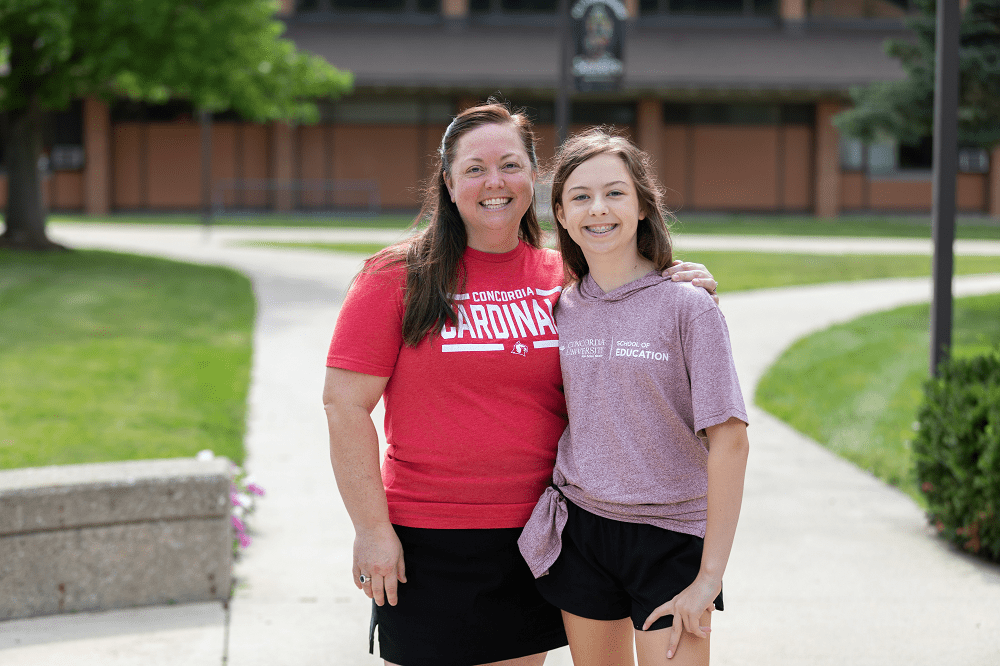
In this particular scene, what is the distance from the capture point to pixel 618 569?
2.55 meters

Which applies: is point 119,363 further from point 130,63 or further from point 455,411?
point 130,63

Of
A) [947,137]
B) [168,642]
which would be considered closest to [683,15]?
[947,137]

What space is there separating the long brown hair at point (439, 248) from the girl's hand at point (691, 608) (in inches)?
32.1

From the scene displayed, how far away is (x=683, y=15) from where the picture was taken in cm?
3322

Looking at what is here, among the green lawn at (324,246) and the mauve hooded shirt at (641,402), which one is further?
the green lawn at (324,246)

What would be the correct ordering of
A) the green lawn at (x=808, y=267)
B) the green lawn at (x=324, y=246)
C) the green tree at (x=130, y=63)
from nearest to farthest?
the green tree at (x=130, y=63) → the green lawn at (x=808, y=267) → the green lawn at (x=324, y=246)

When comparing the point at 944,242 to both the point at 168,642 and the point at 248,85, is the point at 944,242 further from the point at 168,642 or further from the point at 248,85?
the point at 248,85

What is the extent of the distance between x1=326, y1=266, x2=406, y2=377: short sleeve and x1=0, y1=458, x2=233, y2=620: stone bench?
1.95 metres

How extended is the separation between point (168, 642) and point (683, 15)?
31809mm

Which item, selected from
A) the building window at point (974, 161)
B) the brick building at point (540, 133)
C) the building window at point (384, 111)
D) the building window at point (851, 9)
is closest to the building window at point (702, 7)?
the brick building at point (540, 133)

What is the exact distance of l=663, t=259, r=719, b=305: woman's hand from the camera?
Result: 254 cm

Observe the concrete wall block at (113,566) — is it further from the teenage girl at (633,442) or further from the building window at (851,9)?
the building window at (851,9)

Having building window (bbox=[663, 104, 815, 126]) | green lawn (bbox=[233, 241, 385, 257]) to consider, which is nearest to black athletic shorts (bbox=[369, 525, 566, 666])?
green lawn (bbox=[233, 241, 385, 257])

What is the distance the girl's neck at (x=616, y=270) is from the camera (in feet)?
8.59
